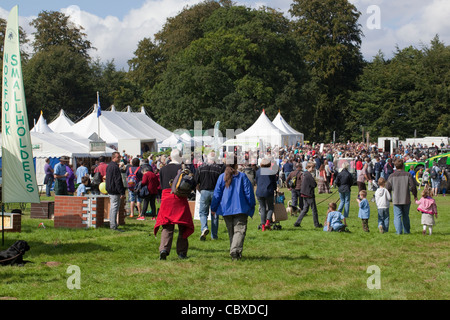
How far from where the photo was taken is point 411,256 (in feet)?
34.5

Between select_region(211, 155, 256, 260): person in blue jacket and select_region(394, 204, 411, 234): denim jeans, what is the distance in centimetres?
498

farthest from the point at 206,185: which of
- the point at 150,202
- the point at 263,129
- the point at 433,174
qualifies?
the point at 263,129

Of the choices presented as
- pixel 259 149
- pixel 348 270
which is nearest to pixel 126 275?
pixel 348 270

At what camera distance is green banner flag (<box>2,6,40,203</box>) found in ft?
37.9

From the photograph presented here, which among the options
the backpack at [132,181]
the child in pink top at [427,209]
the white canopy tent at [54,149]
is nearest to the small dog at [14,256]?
the backpack at [132,181]

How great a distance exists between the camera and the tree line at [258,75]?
58.9 meters

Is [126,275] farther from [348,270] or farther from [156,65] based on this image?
[156,65]

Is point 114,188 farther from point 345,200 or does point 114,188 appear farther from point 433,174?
point 433,174

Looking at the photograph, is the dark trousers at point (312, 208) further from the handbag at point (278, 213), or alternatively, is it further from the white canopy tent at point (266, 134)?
the white canopy tent at point (266, 134)

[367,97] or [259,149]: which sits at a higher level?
[367,97]

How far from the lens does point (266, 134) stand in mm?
43031

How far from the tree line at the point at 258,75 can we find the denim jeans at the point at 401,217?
43831 mm
